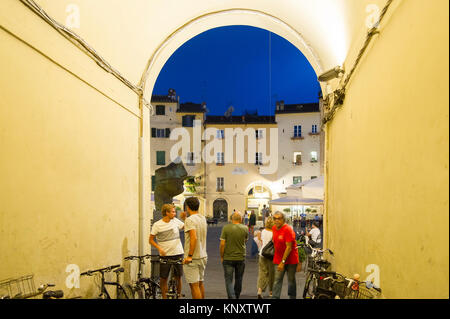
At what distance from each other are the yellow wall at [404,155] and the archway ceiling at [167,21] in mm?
939

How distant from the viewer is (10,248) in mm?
3680

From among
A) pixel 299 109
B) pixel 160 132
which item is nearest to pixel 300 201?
pixel 299 109

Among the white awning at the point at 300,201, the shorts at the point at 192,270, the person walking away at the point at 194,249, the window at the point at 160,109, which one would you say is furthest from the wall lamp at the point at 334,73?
the window at the point at 160,109

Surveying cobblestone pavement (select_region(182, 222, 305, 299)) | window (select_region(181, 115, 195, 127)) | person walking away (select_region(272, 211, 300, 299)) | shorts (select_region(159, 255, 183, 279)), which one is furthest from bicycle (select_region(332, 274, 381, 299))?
window (select_region(181, 115, 195, 127))

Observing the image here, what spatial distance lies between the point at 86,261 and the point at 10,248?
1.75 meters

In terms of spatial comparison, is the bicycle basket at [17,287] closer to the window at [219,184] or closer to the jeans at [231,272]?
the jeans at [231,272]

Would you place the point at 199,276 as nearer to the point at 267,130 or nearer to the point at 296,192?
the point at 296,192

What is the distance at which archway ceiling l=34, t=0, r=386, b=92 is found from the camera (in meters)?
5.31

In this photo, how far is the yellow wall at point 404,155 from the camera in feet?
8.03

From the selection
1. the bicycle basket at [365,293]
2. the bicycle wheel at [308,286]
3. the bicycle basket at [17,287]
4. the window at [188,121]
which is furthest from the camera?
the window at [188,121]

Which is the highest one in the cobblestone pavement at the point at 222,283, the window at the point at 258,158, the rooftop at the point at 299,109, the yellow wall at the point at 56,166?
the rooftop at the point at 299,109

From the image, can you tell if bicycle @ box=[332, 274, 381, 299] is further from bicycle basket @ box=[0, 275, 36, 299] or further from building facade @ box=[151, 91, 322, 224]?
building facade @ box=[151, 91, 322, 224]

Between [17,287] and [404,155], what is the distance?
3995mm

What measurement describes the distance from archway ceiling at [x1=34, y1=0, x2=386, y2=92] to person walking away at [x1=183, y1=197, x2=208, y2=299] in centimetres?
301
